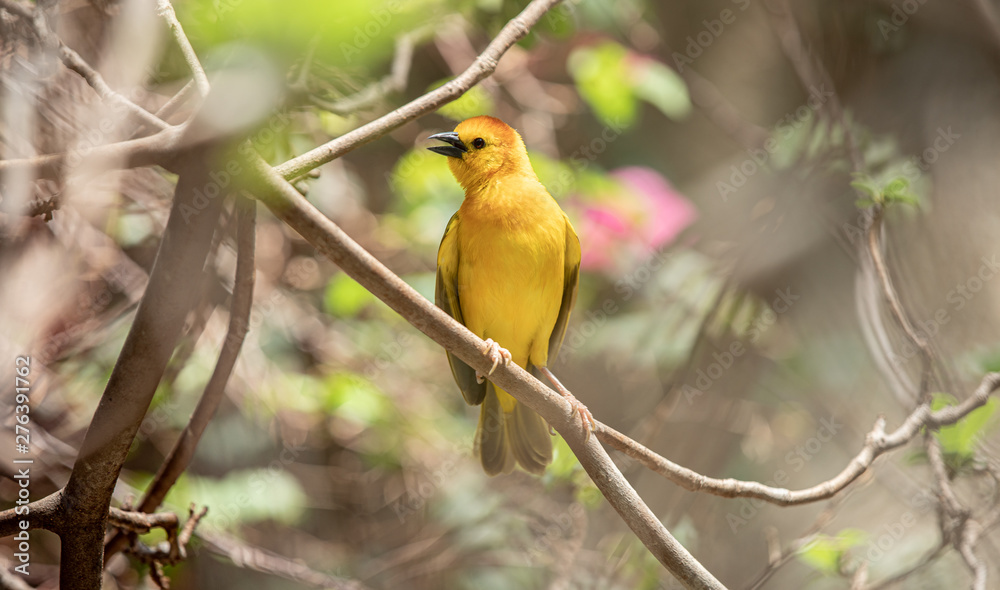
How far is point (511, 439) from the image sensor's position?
7.98 feet

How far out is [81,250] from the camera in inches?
116

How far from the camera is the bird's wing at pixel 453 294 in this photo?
2.38 meters

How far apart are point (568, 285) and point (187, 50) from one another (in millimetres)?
1512

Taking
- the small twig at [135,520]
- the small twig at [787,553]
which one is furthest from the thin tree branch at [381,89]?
the small twig at [787,553]

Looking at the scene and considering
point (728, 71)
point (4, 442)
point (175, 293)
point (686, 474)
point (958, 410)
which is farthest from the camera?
point (728, 71)

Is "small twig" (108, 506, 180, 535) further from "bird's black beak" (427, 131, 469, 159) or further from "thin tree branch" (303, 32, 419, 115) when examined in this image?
"bird's black beak" (427, 131, 469, 159)

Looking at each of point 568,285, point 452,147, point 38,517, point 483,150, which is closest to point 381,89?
point 452,147

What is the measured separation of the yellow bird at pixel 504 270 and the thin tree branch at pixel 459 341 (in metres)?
0.60

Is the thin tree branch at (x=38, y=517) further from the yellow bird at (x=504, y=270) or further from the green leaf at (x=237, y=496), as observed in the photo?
the green leaf at (x=237, y=496)

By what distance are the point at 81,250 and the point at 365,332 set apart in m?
1.39

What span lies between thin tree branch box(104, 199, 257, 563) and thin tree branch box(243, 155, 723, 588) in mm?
522

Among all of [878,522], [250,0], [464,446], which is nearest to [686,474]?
[250,0]

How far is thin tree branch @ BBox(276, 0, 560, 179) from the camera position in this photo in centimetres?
136

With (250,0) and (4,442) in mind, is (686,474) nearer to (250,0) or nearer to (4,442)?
(250,0)
